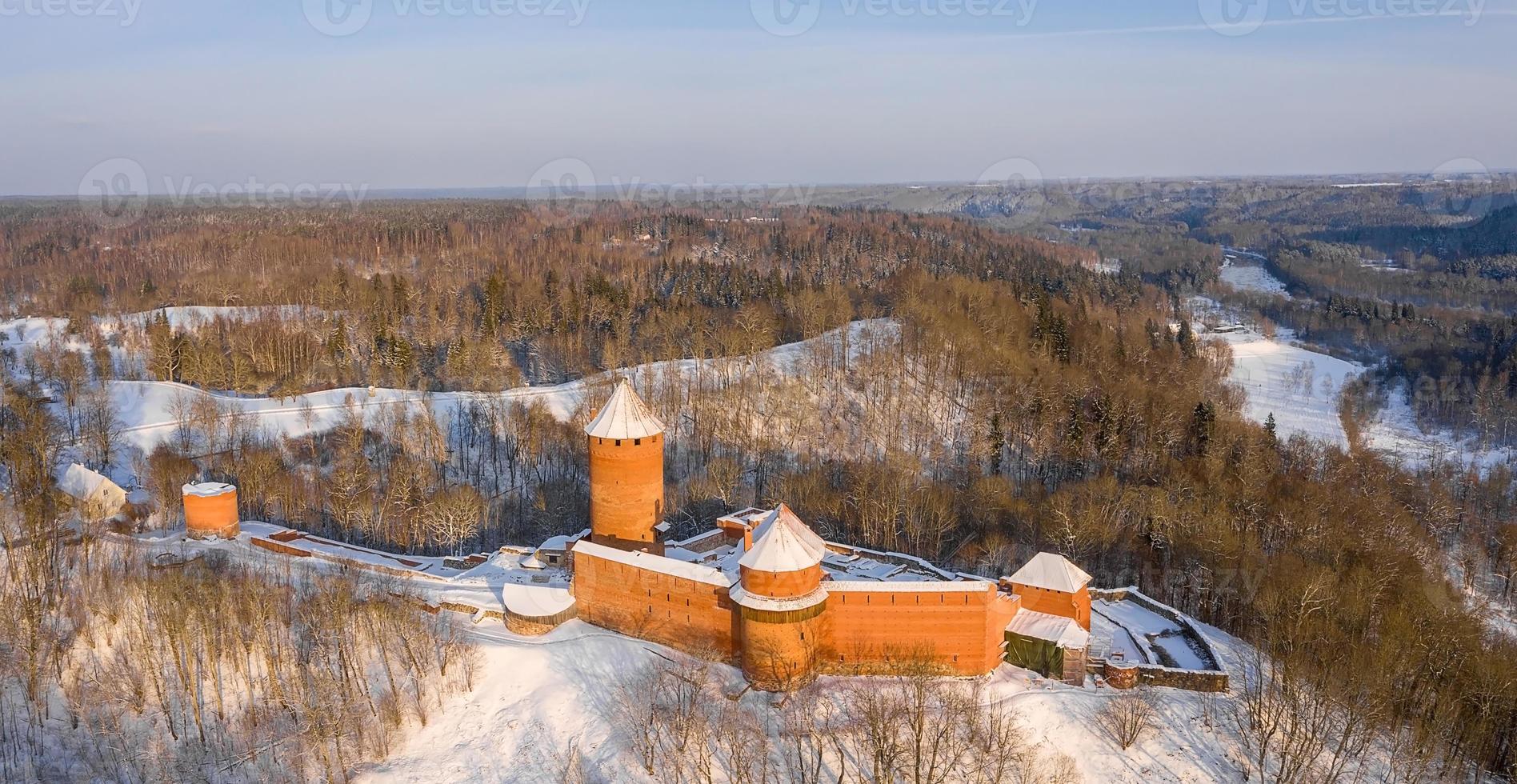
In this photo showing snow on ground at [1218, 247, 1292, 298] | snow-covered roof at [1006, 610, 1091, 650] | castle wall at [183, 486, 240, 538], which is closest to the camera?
snow-covered roof at [1006, 610, 1091, 650]

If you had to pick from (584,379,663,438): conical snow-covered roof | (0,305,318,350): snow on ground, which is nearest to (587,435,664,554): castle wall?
(584,379,663,438): conical snow-covered roof

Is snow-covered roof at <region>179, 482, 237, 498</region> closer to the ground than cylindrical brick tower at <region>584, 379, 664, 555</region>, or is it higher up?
closer to the ground

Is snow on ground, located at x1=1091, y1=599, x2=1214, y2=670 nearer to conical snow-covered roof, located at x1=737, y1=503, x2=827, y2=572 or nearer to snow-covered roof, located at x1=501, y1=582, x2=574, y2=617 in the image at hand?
conical snow-covered roof, located at x1=737, y1=503, x2=827, y2=572

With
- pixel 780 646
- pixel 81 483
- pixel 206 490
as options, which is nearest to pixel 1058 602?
pixel 780 646

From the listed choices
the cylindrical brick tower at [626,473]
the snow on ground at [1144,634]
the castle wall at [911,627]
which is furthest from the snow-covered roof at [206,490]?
the snow on ground at [1144,634]

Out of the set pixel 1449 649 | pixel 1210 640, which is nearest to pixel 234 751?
pixel 1210 640

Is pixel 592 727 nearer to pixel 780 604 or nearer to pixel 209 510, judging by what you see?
pixel 780 604

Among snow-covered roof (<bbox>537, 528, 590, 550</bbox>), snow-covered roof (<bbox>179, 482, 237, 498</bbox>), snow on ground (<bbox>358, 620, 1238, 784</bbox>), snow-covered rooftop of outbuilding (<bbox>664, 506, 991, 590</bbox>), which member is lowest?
snow on ground (<bbox>358, 620, 1238, 784</bbox>)

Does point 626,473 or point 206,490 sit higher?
point 626,473
